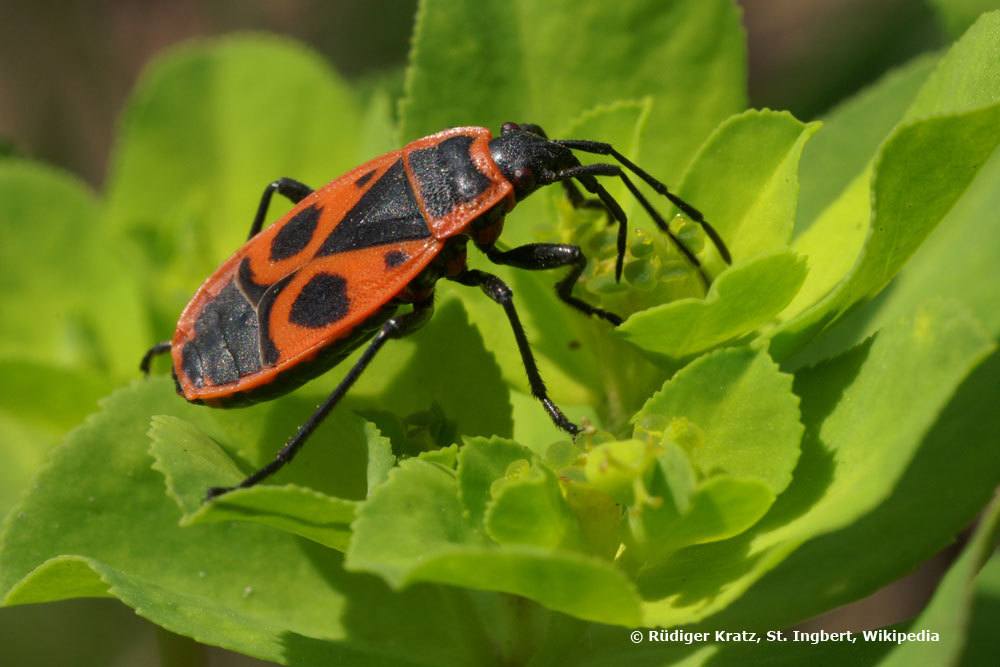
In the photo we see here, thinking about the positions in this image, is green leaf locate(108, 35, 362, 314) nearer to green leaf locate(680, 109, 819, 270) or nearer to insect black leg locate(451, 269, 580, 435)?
insect black leg locate(451, 269, 580, 435)

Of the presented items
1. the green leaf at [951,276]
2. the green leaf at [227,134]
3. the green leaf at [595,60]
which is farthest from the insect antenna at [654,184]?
the green leaf at [227,134]

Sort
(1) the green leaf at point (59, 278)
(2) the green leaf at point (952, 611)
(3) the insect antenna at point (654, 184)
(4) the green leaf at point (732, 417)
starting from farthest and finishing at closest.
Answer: (1) the green leaf at point (59, 278), (3) the insect antenna at point (654, 184), (4) the green leaf at point (732, 417), (2) the green leaf at point (952, 611)

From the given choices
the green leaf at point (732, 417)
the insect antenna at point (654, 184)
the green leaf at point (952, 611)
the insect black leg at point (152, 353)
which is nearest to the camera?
the green leaf at point (952, 611)

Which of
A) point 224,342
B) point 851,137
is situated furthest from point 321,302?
point 851,137

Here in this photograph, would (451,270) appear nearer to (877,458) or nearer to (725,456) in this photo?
(725,456)

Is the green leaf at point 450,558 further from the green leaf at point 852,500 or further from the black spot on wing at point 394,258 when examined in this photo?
the black spot on wing at point 394,258

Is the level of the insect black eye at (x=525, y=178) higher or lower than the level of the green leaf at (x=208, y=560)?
higher

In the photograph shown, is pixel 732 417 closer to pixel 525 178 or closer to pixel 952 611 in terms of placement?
pixel 952 611
